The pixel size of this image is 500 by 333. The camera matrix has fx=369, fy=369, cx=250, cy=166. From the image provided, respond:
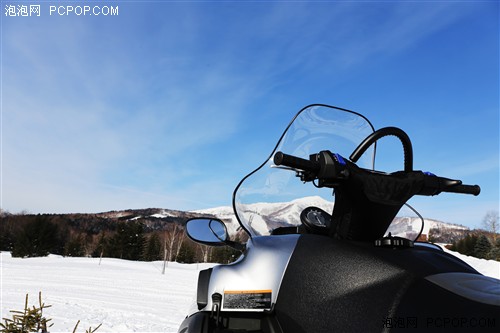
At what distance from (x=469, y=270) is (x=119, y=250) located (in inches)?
2220

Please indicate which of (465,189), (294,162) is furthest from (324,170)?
(465,189)

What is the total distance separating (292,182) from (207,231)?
1.59 feet

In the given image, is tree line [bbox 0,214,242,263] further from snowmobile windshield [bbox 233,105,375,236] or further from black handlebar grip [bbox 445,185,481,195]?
black handlebar grip [bbox 445,185,481,195]

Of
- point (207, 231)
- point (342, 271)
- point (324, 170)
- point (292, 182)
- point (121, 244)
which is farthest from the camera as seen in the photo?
point (121, 244)

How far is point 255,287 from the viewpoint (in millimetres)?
1291

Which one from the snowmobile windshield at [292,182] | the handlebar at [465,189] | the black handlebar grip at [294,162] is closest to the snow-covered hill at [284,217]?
the snowmobile windshield at [292,182]

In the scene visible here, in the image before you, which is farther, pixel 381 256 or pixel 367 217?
pixel 367 217

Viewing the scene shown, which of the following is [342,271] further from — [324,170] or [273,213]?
[273,213]

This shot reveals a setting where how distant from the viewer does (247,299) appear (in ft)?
4.23

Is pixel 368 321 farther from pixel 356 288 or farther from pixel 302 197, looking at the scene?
pixel 302 197

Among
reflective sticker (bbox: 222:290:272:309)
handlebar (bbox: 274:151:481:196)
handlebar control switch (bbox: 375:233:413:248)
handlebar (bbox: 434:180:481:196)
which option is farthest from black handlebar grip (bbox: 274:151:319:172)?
handlebar (bbox: 434:180:481:196)

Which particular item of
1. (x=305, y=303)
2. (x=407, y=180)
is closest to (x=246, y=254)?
(x=305, y=303)

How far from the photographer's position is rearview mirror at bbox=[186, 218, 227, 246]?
5.48 feet

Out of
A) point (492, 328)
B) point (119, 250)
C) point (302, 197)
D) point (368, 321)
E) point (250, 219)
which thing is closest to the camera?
point (492, 328)
